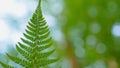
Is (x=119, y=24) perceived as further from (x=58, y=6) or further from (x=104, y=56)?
(x=58, y=6)

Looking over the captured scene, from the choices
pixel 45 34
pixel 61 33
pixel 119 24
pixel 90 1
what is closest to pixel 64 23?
pixel 61 33

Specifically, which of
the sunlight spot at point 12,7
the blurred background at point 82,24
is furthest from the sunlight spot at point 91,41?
the sunlight spot at point 12,7

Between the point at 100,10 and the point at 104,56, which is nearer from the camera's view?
the point at 104,56

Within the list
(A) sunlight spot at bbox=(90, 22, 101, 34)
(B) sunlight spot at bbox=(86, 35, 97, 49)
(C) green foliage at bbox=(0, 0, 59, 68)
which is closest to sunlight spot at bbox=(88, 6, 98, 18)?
(A) sunlight spot at bbox=(90, 22, 101, 34)

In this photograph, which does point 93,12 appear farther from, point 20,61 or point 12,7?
point 20,61

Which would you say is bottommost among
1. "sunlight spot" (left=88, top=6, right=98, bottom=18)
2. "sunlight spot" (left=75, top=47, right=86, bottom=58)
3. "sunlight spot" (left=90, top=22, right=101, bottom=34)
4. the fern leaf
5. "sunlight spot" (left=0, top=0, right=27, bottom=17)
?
"sunlight spot" (left=75, top=47, right=86, bottom=58)

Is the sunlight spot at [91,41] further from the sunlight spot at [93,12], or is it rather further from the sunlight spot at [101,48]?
the sunlight spot at [93,12]

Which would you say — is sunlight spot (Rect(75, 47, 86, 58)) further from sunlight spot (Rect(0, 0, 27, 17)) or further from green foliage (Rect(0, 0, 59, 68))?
green foliage (Rect(0, 0, 59, 68))

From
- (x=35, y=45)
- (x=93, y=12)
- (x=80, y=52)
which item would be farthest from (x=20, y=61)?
(x=93, y=12)
